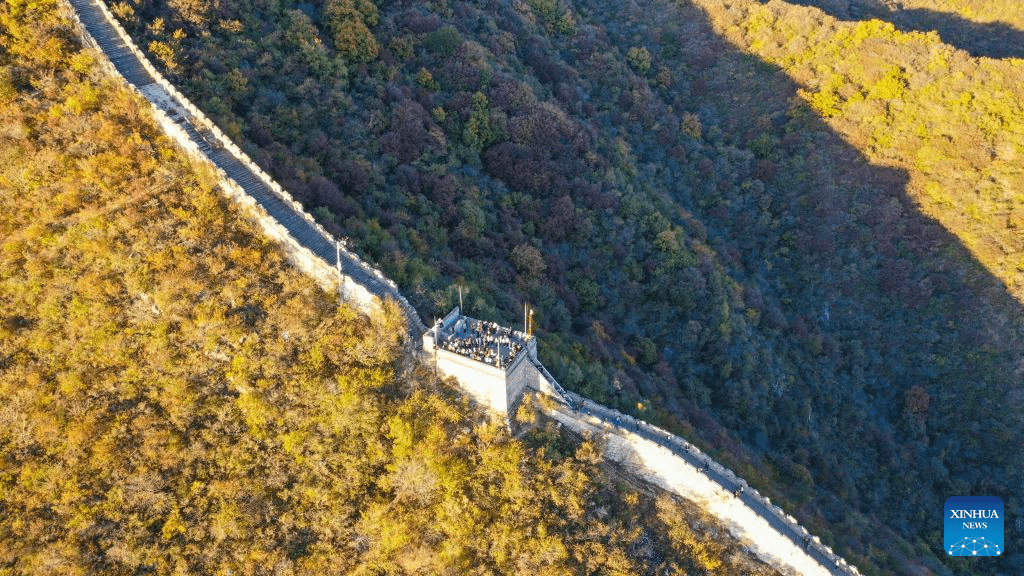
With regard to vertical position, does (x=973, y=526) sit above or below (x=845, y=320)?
below

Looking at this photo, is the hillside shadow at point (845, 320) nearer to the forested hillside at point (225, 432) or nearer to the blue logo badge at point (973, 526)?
the blue logo badge at point (973, 526)

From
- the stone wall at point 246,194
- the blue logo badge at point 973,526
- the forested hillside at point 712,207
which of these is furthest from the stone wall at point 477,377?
the blue logo badge at point 973,526

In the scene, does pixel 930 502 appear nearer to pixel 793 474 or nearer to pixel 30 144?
pixel 793 474

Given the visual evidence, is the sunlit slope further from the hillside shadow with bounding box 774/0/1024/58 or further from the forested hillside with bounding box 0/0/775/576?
the forested hillside with bounding box 0/0/775/576

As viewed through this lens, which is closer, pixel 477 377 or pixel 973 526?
pixel 477 377

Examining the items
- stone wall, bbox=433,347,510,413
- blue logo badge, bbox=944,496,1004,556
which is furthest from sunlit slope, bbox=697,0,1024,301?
stone wall, bbox=433,347,510,413

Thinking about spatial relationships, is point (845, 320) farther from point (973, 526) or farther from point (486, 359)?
point (486, 359)

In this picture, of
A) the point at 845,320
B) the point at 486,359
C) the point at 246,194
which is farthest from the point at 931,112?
the point at 246,194
